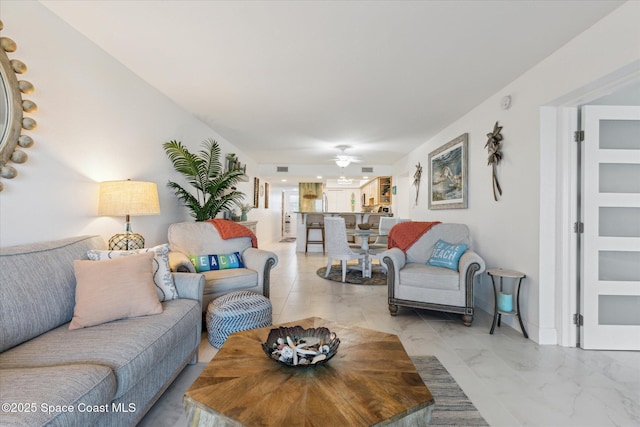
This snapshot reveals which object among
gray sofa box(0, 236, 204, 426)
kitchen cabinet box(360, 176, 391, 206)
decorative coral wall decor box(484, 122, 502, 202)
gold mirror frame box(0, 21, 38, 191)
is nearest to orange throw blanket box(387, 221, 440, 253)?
decorative coral wall decor box(484, 122, 502, 202)

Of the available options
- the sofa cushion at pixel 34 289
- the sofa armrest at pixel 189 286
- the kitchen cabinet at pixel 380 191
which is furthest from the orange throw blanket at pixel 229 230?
the kitchen cabinet at pixel 380 191

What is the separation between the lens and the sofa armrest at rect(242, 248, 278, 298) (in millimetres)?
2859

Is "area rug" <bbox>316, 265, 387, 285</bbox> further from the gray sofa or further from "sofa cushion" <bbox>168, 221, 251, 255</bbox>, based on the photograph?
the gray sofa

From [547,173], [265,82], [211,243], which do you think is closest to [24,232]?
[211,243]

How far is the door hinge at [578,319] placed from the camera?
2.36m

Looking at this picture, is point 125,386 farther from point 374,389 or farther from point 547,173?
point 547,173

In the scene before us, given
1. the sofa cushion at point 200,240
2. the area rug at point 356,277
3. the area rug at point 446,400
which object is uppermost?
the sofa cushion at point 200,240

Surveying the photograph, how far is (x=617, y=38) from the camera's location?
5.96 ft

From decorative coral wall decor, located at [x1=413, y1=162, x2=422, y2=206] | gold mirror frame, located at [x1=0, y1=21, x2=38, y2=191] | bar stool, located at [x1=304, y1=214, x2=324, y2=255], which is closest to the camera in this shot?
gold mirror frame, located at [x1=0, y1=21, x2=38, y2=191]

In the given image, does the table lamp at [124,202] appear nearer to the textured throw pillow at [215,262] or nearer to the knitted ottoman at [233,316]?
the textured throw pillow at [215,262]

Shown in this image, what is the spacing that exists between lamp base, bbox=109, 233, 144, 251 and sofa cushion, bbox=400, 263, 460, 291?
2.47 m

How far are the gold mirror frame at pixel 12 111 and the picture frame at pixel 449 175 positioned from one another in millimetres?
4096

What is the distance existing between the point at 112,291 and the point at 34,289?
0.33m

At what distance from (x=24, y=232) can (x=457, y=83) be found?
11.9 ft
